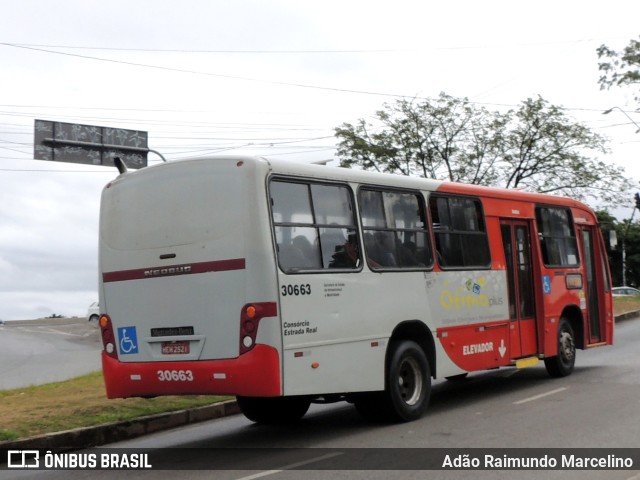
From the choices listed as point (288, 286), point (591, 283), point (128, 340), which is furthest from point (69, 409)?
point (591, 283)

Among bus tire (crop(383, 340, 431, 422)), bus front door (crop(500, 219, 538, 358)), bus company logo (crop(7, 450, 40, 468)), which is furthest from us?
bus front door (crop(500, 219, 538, 358))

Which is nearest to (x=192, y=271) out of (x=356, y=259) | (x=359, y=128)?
(x=356, y=259)

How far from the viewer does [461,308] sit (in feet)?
39.6

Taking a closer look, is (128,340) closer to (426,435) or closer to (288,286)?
(288,286)

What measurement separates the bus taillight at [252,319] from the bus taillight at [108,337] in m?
1.90

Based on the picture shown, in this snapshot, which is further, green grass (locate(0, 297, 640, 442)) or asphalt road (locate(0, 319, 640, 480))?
green grass (locate(0, 297, 640, 442))

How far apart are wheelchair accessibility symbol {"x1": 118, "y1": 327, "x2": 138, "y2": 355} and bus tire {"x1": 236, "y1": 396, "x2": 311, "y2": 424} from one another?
1.91 meters

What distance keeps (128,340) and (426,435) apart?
3512mm

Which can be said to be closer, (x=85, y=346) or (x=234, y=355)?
(x=234, y=355)

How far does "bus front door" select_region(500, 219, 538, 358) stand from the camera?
1347 centimetres

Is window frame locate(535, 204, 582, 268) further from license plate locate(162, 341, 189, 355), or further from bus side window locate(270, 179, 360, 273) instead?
license plate locate(162, 341, 189, 355)

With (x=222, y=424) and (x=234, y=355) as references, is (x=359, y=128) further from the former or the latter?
(x=234, y=355)

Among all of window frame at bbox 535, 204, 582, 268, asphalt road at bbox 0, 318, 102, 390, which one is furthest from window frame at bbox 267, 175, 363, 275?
asphalt road at bbox 0, 318, 102, 390

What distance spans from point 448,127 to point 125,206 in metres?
29.9
